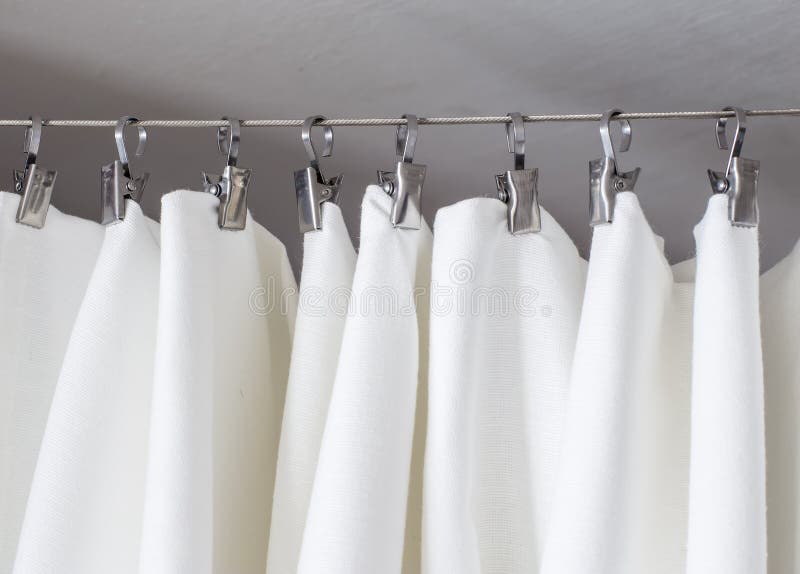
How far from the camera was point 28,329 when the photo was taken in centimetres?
56

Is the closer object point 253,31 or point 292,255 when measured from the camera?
point 253,31

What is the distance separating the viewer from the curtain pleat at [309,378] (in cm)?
49

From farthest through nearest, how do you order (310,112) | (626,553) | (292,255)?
1. (292,255)
2. (310,112)
3. (626,553)

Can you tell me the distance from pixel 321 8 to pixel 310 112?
16 centimetres

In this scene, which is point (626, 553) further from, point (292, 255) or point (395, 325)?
point (292, 255)

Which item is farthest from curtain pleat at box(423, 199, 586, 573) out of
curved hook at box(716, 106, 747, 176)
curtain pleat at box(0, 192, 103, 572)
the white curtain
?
curtain pleat at box(0, 192, 103, 572)

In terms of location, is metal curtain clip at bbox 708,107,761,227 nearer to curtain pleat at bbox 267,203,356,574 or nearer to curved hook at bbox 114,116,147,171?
curtain pleat at bbox 267,203,356,574

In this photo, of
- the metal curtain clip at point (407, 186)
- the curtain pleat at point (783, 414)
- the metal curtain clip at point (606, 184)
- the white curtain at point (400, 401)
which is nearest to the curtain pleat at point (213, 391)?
the white curtain at point (400, 401)

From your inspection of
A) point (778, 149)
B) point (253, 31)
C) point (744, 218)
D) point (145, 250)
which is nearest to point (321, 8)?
point (253, 31)

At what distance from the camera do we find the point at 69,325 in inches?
22.6

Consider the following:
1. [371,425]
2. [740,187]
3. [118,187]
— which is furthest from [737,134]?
[118,187]

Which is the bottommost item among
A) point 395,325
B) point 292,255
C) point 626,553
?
point 626,553

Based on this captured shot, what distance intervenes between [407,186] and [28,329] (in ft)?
0.88

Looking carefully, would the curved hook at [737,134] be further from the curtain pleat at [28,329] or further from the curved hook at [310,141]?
the curtain pleat at [28,329]
